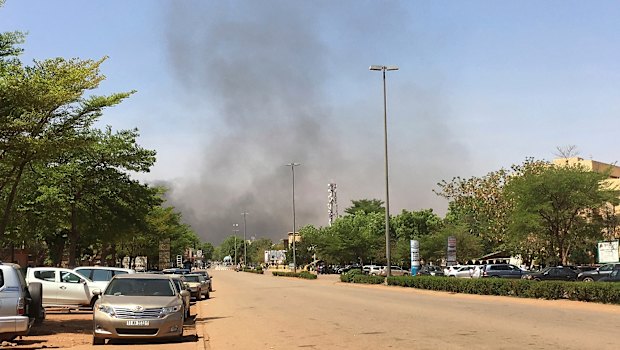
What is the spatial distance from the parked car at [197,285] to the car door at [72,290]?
9945 mm

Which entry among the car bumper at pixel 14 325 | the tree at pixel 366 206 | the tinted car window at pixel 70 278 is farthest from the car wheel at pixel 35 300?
the tree at pixel 366 206

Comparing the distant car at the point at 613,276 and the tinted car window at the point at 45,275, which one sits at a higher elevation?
the tinted car window at the point at 45,275

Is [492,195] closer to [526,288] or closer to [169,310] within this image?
[526,288]

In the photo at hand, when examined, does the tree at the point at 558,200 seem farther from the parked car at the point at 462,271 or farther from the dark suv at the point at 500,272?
the parked car at the point at 462,271

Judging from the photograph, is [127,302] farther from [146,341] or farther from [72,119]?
[72,119]

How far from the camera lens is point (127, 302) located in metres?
14.2

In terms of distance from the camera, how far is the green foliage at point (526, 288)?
25234mm

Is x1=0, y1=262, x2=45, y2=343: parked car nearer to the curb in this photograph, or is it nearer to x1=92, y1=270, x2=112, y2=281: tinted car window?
the curb

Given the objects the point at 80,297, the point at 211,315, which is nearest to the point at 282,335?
the point at 211,315

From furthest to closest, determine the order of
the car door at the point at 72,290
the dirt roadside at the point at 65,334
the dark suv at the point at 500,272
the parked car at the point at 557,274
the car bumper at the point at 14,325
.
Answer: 1. the dark suv at the point at 500,272
2. the parked car at the point at 557,274
3. the car door at the point at 72,290
4. the dirt roadside at the point at 65,334
5. the car bumper at the point at 14,325

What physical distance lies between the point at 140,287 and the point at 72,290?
8635 millimetres

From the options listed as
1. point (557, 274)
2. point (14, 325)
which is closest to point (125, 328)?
point (14, 325)

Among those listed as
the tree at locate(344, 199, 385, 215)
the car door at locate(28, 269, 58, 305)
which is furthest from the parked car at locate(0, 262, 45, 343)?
the tree at locate(344, 199, 385, 215)

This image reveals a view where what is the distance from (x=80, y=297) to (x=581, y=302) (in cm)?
1948
